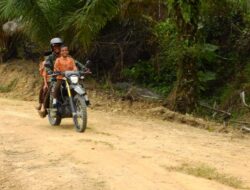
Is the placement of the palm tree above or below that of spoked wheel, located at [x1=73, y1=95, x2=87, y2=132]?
above

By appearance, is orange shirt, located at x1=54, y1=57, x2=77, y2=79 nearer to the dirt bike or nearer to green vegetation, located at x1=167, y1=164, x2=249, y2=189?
the dirt bike

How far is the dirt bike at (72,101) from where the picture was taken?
33.3 feet

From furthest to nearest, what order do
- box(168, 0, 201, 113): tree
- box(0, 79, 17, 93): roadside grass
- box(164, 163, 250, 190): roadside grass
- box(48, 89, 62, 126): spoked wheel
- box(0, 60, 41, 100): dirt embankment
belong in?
1. box(0, 79, 17, 93): roadside grass
2. box(0, 60, 41, 100): dirt embankment
3. box(168, 0, 201, 113): tree
4. box(48, 89, 62, 126): spoked wheel
5. box(164, 163, 250, 190): roadside grass

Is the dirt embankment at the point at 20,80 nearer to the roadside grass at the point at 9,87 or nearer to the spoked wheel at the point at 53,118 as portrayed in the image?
the roadside grass at the point at 9,87

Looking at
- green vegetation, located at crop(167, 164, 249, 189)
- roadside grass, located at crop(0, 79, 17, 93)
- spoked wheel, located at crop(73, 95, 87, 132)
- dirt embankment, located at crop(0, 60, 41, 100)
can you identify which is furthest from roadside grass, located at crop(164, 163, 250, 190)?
roadside grass, located at crop(0, 79, 17, 93)

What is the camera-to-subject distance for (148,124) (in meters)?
11.8

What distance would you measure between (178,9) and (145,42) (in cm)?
383

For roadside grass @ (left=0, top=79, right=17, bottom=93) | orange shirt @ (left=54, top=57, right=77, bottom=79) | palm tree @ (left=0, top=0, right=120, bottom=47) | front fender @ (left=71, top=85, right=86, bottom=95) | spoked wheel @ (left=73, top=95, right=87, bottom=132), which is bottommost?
roadside grass @ (left=0, top=79, right=17, bottom=93)

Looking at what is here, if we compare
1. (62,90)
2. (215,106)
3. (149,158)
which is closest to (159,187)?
(149,158)

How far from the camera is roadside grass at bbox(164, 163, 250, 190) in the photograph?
6.98m

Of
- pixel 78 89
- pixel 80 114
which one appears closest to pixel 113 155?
pixel 80 114

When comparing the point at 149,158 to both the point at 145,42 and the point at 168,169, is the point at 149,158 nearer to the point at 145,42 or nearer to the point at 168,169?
the point at 168,169

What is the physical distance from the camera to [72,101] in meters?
10.4

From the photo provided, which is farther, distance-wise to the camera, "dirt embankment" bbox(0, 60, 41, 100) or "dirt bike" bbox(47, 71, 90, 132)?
"dirt embankment" bbox(0, 60, 41, 100)
